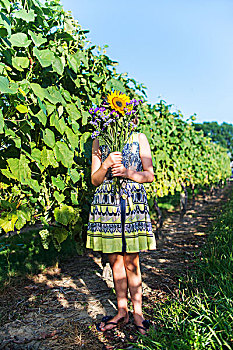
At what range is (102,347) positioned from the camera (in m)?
2.02

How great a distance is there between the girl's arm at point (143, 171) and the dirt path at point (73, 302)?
1.09m

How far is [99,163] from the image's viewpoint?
228 cm

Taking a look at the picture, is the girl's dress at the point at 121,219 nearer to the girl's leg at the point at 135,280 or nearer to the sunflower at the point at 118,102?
the girl's leg at the point at 135,280

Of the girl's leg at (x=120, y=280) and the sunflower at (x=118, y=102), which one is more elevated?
the sunflower at (x=118, y=102)

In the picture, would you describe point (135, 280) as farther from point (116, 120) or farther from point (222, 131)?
point (222, 131)

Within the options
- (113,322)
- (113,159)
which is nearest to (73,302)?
(113,322)

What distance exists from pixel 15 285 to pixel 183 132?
5.39 metres

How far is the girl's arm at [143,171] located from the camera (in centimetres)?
204

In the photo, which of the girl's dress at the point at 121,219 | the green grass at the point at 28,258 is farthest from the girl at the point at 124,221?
the green grass at the point at 28,258

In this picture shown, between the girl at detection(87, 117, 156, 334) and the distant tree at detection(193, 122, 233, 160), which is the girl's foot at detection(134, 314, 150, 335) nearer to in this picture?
the girl at detection(87, 117, 156, 334)

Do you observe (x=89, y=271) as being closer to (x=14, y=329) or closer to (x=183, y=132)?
(x=14, y=329)

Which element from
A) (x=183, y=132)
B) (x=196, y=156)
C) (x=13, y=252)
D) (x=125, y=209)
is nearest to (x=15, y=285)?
(x=13, y=252)

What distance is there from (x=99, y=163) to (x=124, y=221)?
0.50 m

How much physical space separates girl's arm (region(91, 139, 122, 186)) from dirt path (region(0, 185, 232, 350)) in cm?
114
